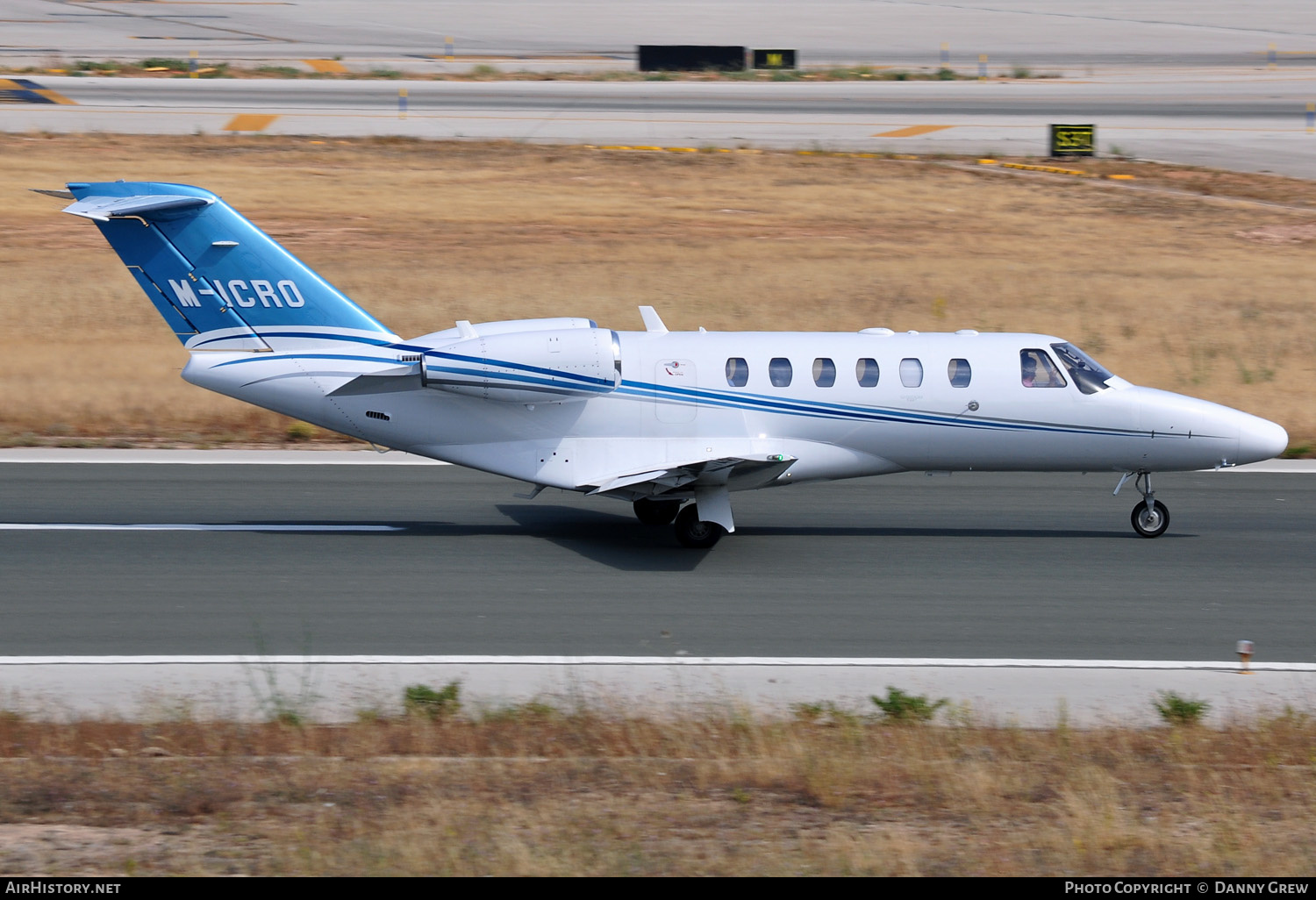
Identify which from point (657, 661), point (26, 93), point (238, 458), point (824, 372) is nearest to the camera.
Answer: point (657, 661)

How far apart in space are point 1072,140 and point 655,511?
3312 cm

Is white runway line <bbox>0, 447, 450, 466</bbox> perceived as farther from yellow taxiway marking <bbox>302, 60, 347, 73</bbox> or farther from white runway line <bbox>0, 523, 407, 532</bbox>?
yellow taxiway marking <bbox>302, 60, 347, 73</bbox>

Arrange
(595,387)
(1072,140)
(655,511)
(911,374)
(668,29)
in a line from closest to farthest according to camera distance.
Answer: (595,387) → (911,374) → (655,511) → (1072,140) → (668,29)

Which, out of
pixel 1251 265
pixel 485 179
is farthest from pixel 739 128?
pixel 1251 265

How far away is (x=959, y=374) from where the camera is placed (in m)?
15.3

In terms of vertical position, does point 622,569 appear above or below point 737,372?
below

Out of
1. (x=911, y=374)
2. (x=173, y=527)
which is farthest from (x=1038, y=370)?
(x=173, y=527)

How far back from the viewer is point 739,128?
156 ft

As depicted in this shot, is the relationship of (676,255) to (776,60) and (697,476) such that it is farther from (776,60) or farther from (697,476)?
(776,60)

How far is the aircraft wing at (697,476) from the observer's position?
14.2 meters

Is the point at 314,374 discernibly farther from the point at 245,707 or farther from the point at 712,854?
the point at 712,854

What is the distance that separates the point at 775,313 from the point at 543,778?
2046 centimetres

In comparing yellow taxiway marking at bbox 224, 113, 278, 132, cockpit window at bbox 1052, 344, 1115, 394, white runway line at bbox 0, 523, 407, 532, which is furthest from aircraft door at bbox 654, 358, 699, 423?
yellow taxiway marking at bbox 224, 113, 278, 132
